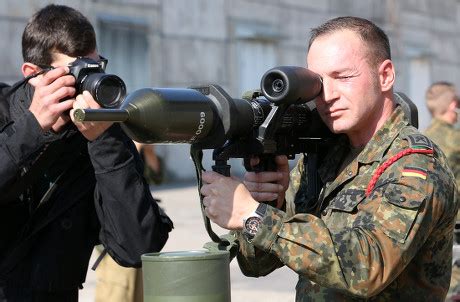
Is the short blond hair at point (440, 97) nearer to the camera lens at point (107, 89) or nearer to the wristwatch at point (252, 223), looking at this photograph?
the camera lens at point (107, 89)

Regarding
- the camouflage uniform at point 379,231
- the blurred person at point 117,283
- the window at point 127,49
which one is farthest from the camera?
the window at point 127,49

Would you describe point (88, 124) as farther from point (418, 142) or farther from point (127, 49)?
point (127, 49)

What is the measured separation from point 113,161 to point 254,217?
778 millimetres

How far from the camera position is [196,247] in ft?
30.0

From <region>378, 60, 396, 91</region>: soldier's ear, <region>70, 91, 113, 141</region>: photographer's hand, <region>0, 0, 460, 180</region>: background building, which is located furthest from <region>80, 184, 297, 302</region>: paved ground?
<region>378, 60, 396, 91</region>: soldier's ear

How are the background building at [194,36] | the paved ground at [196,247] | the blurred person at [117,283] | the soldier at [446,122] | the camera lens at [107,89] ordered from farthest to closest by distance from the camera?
the background building at [194,36], the soldier at [446,122], the paved ground at [196,247], the blurred person at [117,283], the camera lens at [107,89]

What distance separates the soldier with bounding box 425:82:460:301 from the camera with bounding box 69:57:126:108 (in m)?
3.87

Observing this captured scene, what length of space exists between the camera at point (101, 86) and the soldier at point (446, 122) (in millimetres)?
3869

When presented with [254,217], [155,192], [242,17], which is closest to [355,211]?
[254,217]

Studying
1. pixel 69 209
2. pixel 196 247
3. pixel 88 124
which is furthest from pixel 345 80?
pixel 196 247

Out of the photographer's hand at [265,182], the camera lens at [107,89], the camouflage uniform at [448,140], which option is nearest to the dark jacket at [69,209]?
the camera lens at [107,89]

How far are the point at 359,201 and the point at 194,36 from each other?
558 inches

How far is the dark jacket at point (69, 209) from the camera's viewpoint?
3.29 m

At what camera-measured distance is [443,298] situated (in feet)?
9.53
